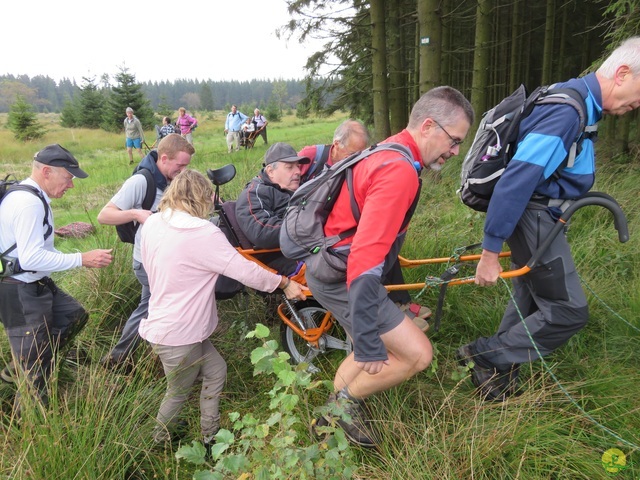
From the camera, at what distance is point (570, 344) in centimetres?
302

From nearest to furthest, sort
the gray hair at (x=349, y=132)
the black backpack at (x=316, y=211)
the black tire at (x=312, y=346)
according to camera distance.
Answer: the black backpack at (x=316, y=211), the black tire at (x=312, y=346), the gray hair at (x=349, y=132)

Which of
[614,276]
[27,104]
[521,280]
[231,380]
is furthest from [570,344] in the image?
[27,104]

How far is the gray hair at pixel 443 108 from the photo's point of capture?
85.4 inches

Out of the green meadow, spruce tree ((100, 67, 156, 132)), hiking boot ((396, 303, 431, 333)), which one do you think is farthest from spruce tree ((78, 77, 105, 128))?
hiking boot ((396, 303, 431, 333))

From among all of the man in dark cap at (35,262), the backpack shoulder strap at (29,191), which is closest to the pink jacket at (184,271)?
the man in dark cap at (35,262)

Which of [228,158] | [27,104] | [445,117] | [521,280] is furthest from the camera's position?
[27,104]

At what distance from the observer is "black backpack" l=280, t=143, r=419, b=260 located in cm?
219

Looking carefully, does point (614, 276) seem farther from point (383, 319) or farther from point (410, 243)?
point (383, 319)

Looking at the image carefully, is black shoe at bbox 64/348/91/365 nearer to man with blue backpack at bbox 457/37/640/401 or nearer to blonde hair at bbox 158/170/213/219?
blonde hair at bbox 158/170/213/219

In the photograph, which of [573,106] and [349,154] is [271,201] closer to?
[349,154]

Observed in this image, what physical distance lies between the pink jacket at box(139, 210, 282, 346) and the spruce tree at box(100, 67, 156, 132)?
1266 inches

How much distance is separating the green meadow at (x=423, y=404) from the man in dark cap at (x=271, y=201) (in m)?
0.87

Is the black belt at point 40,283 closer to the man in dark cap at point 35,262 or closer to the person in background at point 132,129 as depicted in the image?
the man in dark cap at point 35,262

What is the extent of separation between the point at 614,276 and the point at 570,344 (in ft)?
3.31
